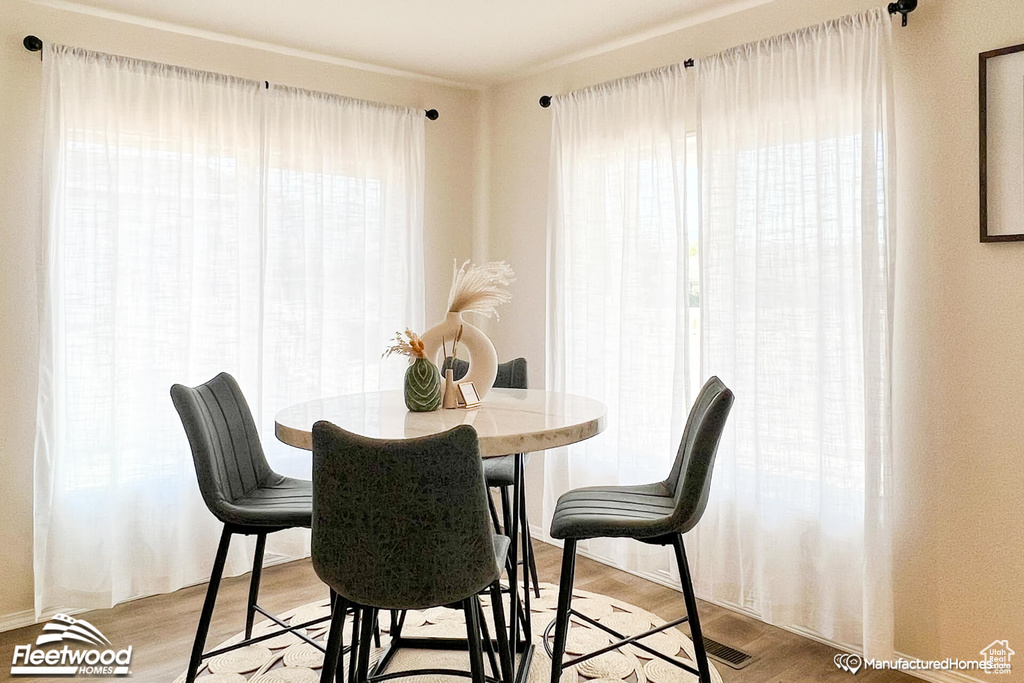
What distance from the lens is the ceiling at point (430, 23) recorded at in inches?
125

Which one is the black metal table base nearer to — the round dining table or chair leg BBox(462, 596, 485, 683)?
the round dining table

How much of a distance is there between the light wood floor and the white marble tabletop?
105 cm

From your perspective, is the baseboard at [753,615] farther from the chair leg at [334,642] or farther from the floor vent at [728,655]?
the chair leg at [334,642]

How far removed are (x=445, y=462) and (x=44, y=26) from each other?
266 cm

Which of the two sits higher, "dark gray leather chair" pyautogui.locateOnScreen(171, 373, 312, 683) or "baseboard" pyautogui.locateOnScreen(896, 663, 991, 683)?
"dark gray leather chair" pyautogui.locateOnScreen(171, 373, 312, 683)

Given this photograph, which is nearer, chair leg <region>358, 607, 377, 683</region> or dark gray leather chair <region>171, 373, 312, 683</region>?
chair leg <region>358, 607, 377, 683</region>

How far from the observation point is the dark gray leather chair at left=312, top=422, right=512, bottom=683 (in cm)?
178

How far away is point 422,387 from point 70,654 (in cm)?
170

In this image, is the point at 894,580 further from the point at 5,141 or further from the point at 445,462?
the point at 5,141

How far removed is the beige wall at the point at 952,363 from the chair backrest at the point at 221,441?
2273mm

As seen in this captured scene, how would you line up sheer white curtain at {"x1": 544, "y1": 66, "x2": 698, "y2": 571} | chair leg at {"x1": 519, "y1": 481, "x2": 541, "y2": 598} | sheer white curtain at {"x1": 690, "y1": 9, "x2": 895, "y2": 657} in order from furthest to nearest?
sheer white curtain at {"x1": 544, "y1": 66, "x2": 698, "y2": 571}
chair leg at {"x1": 519, "y1": 481, "x2": 541, "y2": 598}
sheer white curtain at {"x1": 690, "y1": 9, "x2": 895, "y2": 657}

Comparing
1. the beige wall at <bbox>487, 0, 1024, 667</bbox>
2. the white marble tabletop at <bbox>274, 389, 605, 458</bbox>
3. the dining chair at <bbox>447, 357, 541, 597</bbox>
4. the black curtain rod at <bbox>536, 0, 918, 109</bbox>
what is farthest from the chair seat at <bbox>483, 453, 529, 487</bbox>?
the black curtain rod at <bbox>536, 0, 918, 109</bbox>

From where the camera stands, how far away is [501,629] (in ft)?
7.20

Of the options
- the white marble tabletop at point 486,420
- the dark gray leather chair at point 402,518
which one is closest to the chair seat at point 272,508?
the white marble tabletop at point 486,420
